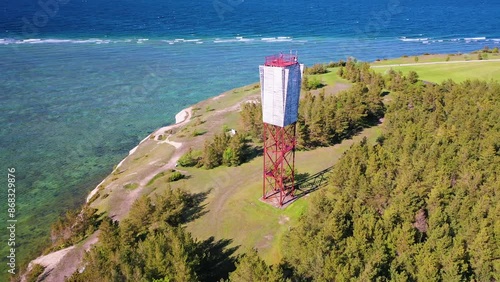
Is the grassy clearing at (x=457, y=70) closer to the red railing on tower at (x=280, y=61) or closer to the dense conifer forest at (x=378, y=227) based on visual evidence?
the dense conifer forest at (x=378, y=227)

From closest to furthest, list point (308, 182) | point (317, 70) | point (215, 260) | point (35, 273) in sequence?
point (215, 260)
point (35, 273)
point (308, 182)
point (317, 70)

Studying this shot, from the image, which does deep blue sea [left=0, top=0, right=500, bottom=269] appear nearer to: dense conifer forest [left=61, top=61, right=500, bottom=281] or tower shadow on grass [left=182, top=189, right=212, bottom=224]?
tower shadow on grass [left=182, top=189, right=212, bottom=224]

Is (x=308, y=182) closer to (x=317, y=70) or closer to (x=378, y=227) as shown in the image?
(x=378, y=227)

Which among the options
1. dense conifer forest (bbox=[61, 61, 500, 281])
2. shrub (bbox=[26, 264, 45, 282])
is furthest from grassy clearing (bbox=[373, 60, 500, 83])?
shrub (bbox=[26, 264, 45, 282])

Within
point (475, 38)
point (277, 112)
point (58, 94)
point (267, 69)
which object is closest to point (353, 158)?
point (277, 112)

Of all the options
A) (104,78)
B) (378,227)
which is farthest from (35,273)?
(104,78)

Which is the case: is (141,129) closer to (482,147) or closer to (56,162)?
(56,162)
